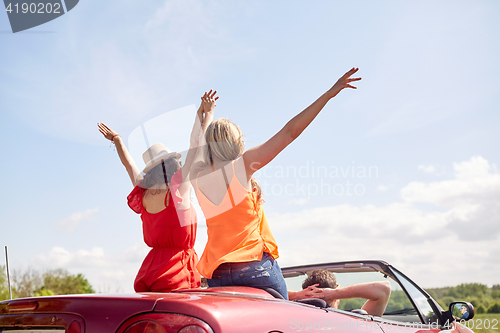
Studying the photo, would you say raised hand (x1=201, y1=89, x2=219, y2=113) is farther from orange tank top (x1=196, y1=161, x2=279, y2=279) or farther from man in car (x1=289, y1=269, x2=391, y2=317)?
man in car (x1=289, y1=269, x2=391, y2=317)

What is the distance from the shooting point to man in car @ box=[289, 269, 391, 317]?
11.2ft

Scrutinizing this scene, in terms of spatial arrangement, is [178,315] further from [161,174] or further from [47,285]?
[47,285]

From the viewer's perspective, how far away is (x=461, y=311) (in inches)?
135

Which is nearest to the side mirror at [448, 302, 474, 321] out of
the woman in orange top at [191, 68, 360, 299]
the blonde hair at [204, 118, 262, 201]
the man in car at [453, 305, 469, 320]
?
the man in car at [453, 305, 469, 320]

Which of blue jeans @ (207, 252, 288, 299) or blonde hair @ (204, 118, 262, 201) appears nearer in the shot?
blue jeans @ (207, 252, 288, 299)

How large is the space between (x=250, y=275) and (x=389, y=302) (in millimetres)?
1825

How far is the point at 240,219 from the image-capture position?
2674 millimetres

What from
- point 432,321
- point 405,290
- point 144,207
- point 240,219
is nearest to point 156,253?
point 144,207

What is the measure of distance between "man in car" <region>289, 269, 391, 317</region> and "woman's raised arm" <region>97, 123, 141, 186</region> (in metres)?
1.74

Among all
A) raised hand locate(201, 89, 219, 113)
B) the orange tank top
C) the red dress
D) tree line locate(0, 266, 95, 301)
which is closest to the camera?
the orange tank top

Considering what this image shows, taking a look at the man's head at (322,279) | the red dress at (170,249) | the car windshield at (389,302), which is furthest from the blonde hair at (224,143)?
the car windshield at (389,302)

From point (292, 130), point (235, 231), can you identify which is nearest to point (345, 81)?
point (292, 130)

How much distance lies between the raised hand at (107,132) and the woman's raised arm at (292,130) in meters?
1.74

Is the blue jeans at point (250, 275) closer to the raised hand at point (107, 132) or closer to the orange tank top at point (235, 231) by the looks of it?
the orange tank top at point (235, 231)
